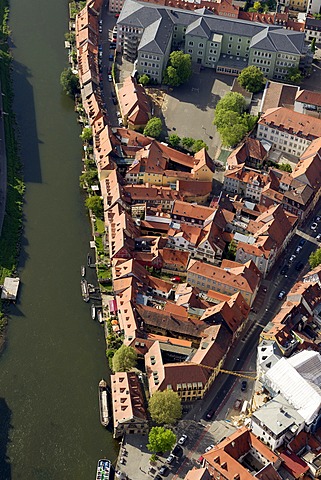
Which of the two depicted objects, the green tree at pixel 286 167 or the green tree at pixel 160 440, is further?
the green tree at pixel 286 167

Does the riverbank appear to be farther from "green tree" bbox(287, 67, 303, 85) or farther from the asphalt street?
"green tree" bbox(287, 67, 303, 85)

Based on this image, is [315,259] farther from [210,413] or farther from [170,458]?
[170,458]

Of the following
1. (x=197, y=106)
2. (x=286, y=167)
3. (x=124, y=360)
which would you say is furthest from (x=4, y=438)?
(x=197, y=106)

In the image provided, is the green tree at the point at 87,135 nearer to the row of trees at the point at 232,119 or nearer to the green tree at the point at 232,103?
the row of trees at the point at 232,119

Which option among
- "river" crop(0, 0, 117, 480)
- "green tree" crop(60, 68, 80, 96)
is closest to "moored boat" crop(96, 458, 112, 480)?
"river" crop(0, 0, 117, 480)

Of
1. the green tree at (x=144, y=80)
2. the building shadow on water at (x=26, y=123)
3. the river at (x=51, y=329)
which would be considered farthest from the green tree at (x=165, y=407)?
the green tree at (x=144, y=80)

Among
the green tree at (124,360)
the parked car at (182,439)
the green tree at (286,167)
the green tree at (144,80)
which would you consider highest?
the green tree at (144,80)
